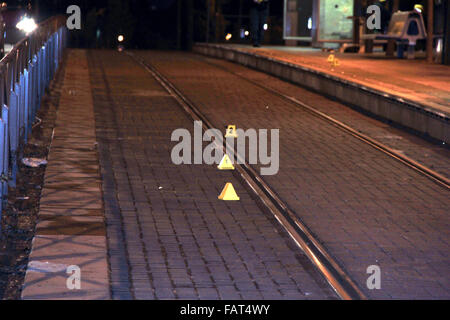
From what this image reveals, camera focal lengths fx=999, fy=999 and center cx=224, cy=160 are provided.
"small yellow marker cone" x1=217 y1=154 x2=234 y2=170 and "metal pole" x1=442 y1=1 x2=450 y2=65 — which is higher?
"metal pole" x1=442 y1=1 x2=450 y2=65

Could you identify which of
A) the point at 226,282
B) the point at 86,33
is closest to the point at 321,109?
the point at 226,282

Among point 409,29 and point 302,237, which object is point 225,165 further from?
point 409,29

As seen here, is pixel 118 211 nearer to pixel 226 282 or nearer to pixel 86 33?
pixel 226 282

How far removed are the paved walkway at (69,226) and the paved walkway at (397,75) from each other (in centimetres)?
593

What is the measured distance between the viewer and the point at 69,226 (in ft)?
28.3

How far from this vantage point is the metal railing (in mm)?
9500

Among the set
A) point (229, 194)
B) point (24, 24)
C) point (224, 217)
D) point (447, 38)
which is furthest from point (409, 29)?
point (24, 24)

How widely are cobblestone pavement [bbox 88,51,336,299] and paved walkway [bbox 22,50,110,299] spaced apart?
13 cm

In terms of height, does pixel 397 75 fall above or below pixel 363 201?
above

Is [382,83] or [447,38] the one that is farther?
[447,38]

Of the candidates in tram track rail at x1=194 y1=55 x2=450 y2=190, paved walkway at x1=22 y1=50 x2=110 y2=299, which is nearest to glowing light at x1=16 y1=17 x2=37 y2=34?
tram track rail at x1=194 y1=55 x2=450 y2=190

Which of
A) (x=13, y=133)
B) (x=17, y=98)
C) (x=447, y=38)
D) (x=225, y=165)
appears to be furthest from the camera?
(x=447, y=38)

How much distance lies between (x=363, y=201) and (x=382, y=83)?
1148cm

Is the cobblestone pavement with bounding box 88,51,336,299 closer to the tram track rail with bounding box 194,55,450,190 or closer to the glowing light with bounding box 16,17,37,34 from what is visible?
the tram track rail with bounding box 194,55,450,190
